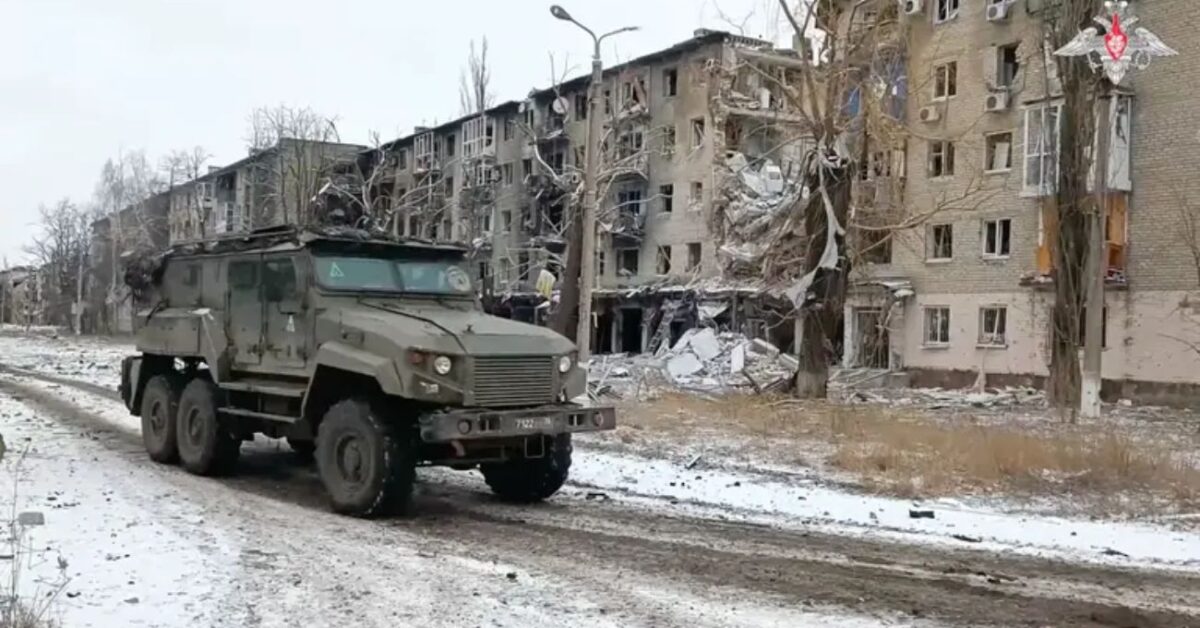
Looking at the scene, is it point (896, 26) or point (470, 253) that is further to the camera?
point (896, 26)

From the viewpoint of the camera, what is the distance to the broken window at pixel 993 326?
3516cm

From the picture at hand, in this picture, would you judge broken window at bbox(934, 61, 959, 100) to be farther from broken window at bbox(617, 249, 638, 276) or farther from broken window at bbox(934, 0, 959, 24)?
broken window at bbox(617, 249, 638, 276)

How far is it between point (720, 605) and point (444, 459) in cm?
399

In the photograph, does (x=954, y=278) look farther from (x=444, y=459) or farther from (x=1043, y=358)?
(x=444, y=459)

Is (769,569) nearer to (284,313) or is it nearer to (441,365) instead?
(441,365)

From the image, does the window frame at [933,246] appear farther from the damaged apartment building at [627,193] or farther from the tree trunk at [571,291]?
the tree trunk at [571,291]

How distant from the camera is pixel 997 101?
35250 millimetres

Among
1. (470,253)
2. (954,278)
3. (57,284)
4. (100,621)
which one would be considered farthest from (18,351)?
(57,284)

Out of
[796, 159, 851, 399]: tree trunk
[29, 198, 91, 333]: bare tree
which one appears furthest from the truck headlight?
[29, 198, 91, 333]: bare tree

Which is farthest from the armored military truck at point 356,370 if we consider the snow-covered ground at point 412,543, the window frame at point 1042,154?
the window frame at point 1042,154

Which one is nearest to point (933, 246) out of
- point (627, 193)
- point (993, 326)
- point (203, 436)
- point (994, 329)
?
point (993, 326)

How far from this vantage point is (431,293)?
1177cm

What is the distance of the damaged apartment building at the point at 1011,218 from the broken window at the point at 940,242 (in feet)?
0.21

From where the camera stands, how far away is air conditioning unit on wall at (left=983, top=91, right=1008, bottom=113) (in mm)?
35250
